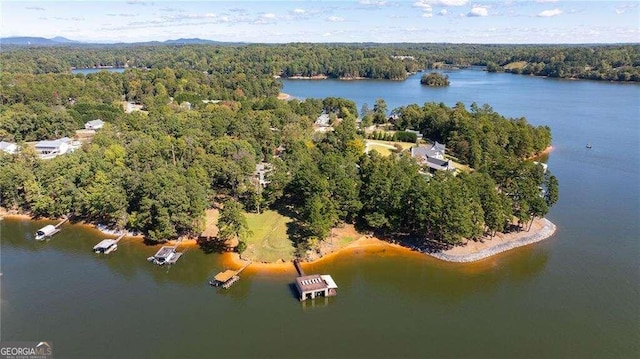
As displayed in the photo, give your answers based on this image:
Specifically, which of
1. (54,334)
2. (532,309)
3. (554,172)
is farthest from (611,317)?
(54,334)

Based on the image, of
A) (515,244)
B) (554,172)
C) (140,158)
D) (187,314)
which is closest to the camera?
(187,314)

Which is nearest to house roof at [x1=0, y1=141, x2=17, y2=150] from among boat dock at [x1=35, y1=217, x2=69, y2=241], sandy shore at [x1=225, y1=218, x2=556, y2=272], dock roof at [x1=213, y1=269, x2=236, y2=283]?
boat dock at [x1=35, y1=217, x2=69, y2=241]

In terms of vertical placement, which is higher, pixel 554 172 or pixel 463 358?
pixel 554 172

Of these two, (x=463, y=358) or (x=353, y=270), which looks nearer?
(x=463, y=358)

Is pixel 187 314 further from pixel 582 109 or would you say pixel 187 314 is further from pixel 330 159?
pixel 582 109

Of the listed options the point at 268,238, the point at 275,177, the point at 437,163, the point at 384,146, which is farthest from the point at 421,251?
the point at 384,146

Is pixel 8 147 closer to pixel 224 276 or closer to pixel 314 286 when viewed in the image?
pixel 224 276
